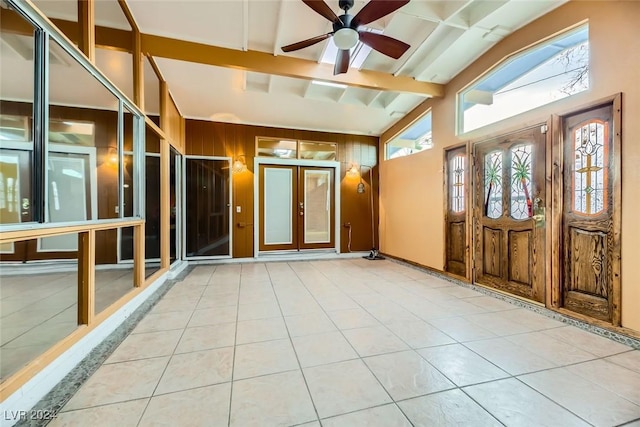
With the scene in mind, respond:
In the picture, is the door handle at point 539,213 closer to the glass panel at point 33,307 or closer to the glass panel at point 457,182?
the glass panel at point 457,182

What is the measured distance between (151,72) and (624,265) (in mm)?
5783

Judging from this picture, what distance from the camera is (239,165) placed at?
19.0 feet

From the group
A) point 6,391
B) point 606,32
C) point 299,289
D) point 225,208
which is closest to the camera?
point 6,391

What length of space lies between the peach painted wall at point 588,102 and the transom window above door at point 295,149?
2230 mm

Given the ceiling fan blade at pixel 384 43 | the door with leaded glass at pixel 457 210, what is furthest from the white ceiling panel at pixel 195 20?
Answer: the door with leaded glass at pixel 457 210

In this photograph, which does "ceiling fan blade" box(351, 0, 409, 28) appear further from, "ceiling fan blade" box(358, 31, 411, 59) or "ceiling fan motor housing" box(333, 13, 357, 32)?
"ceiling fan blade" box(358, 31, 411, 59)

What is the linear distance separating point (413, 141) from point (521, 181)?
2766 millimetres

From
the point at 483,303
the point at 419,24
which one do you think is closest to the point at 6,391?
the point at 483,303

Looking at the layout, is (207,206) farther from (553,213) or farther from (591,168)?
(591,168)

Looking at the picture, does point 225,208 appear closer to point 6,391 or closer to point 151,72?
point 151,72

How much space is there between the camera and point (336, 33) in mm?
2578

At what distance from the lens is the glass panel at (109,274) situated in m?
2.62

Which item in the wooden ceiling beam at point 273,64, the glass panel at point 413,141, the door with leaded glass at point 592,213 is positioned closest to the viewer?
the door with leaded glass at point 592,213

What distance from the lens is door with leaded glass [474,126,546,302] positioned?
10.0ft
